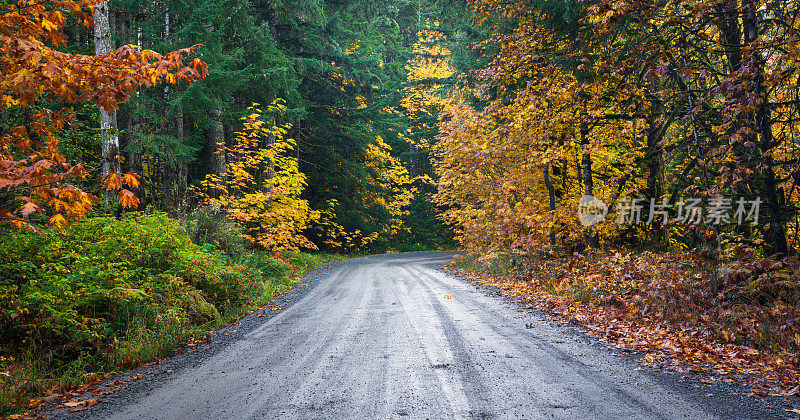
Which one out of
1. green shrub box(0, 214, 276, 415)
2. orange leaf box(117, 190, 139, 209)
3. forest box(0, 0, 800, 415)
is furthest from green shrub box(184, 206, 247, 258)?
orange leaf box(117, 190, 139, 209)

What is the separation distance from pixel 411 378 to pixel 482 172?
425 inches

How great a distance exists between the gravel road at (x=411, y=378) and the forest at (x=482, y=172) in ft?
2.70

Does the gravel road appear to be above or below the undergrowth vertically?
below

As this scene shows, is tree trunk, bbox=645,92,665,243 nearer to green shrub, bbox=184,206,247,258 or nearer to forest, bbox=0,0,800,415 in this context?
forest, bbox=0,0,800,415

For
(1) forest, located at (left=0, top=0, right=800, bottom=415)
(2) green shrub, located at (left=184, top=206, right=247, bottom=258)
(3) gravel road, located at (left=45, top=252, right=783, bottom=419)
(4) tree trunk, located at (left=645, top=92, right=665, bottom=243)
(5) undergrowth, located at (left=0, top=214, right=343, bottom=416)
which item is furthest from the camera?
(2) green shrub, located at (left=184, top=206, right=247, bottom=258)

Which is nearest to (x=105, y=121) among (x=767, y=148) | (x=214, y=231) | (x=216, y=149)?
(x=214, y=231)

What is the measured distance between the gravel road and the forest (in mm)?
822

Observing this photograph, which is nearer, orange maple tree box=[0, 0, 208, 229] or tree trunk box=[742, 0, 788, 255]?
orange maple tree box=[0, 0, 208, 229]

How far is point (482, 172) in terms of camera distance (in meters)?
14.2

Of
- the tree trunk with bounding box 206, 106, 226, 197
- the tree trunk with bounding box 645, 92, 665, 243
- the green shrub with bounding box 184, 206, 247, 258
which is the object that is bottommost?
the green shrub with bounding box 184, 206, 247, 258

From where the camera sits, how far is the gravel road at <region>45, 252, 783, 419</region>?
11.7 ft

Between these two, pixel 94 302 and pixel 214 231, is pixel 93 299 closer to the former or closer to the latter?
pixel 94 302

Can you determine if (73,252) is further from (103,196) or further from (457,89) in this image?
(457,89)

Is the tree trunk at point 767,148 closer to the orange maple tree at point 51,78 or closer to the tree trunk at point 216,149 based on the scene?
the orange maple tree at point 51,78
